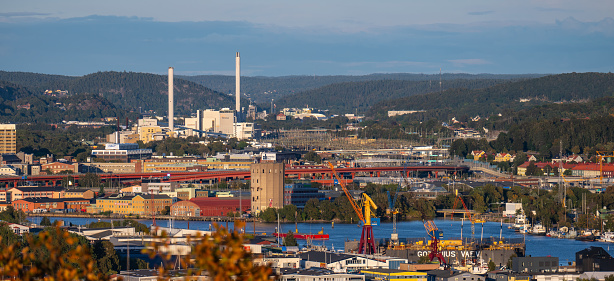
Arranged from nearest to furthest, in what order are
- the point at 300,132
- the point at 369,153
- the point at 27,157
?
the point at 27,157 → the point at 369,153 → the point at 300,132

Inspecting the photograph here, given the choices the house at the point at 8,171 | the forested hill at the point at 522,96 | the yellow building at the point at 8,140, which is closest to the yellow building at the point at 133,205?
the house at the point at 8,171

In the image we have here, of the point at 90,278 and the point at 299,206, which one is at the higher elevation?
the point at 90,278

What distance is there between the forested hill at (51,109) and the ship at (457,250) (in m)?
80.8

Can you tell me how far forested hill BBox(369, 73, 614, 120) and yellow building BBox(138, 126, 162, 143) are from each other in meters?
28.1

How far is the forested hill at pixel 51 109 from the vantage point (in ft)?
346

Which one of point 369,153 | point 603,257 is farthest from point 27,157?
point 603,257

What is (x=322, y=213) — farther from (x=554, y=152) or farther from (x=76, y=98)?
(x=76, y=98)

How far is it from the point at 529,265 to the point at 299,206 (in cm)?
1713

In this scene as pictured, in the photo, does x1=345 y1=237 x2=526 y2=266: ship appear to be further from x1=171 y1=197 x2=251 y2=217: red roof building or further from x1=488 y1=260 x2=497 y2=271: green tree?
x1=171 y1=197 x2=251 y2=217: red roof building

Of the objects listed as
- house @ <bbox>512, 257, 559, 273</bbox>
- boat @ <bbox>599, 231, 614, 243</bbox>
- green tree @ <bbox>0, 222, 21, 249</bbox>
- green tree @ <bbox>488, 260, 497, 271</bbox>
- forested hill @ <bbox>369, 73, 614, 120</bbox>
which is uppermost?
forested hill @ <bbox>369, 73, 614, 120</bbox>

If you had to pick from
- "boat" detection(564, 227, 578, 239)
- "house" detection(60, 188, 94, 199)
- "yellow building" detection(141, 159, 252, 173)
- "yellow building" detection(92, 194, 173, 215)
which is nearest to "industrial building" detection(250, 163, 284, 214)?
"yellow building" detection(92, 194, 173, 215)

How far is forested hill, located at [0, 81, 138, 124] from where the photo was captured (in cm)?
10538

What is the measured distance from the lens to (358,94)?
162m

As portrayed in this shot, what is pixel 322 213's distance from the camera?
3544 centimetres
